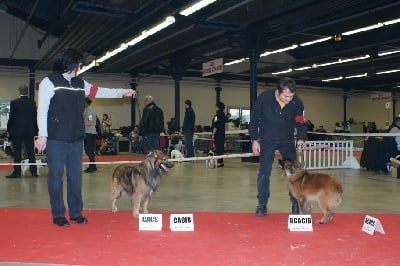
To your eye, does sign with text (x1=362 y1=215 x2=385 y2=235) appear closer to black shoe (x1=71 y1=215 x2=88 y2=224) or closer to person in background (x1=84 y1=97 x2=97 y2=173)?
black shoe (x1=71 y1=215 x2=88 y2=224)

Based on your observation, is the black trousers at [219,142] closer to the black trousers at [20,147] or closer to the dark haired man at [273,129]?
the black trousers at [20,147]

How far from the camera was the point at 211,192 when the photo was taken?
21.7 ft

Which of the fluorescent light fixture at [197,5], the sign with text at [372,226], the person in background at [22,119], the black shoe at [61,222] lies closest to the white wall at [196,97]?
the fluorescent light fixture at [197,5]

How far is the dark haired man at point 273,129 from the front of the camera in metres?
4.50

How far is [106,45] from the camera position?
52.7ft

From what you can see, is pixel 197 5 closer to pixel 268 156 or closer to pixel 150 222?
pixel 268 156

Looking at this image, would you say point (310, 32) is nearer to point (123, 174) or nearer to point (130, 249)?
point (123, 174)

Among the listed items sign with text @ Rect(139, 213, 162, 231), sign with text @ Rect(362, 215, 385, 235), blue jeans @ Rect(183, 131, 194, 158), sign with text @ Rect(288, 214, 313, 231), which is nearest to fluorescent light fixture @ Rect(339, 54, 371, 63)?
blue jeans @ Rect(183, 131, 194, 158)

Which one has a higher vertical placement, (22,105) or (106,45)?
(106,45)

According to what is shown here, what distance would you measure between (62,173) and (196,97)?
19458 millimetres

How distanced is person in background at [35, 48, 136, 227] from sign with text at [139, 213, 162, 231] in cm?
63

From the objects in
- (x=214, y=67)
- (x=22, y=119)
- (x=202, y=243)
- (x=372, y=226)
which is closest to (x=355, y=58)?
(x=214, y=67)

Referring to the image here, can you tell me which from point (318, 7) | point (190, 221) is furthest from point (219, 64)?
point (190, 221)

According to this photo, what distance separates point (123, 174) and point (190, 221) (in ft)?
3.64
